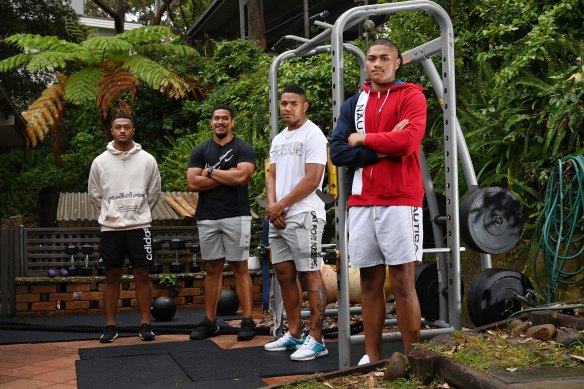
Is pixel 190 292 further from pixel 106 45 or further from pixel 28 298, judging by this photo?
pixel 106 45

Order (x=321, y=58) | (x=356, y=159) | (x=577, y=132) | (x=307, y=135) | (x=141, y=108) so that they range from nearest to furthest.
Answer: (x=356, y=159), (x=307, y=135), (x=577, y=132), (x=321, y=58), (x=141, y=108)

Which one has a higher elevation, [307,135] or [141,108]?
[141,108]

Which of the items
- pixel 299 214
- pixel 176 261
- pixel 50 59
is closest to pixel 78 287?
pixel 176 261

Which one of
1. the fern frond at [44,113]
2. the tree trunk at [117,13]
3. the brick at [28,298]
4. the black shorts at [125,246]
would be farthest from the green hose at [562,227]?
the tree trunk at [117,13]

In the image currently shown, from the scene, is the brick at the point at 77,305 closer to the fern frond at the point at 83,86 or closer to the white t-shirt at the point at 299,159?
the white t-shirt at the point at 299,159

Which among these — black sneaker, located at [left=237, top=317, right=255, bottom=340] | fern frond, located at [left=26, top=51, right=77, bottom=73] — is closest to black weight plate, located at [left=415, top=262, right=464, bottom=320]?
black sneaker, located at [left=237, top=317, right=255, bottom=340]

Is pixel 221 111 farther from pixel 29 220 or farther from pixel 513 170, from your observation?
pixel 29 220

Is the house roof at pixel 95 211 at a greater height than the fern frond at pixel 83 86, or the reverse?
the fern frond at pixel 83 86

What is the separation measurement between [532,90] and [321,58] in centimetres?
439

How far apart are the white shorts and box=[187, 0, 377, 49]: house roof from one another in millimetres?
14435

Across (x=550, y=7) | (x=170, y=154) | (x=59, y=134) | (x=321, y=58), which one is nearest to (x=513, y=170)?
(x=550, y=7)

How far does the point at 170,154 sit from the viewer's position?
41.7ft

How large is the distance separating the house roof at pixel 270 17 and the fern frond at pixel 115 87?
643cm

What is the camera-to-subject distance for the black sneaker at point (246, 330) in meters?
5.67
